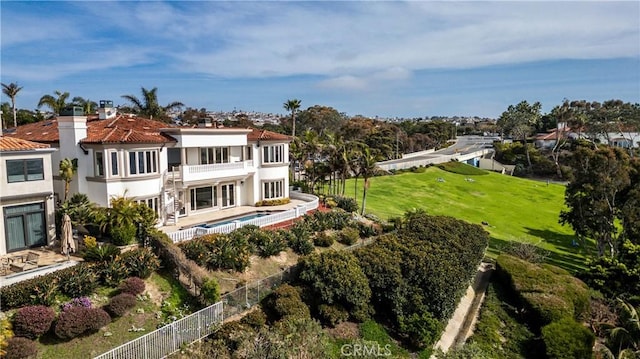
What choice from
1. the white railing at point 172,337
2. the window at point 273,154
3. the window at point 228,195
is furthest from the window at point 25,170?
the window at point 273,154

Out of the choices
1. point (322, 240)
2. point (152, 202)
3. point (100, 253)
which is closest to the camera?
point (100, 253)

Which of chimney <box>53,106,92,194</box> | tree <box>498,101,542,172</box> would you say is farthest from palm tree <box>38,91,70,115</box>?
tree <box>498,101,542,172</box>

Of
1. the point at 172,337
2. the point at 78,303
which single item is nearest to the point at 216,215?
the point at 78,303

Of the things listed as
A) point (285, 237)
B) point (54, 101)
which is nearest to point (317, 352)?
point (285, 237)

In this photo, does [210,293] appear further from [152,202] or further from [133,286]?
[152,202]

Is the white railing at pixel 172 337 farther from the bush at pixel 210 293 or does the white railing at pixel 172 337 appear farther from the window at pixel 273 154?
the window at pixel 273 154

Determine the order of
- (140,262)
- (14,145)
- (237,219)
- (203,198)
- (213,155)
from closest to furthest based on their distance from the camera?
(140,262) < (14,145) < (237,219) < (203,198) < (213,155)
